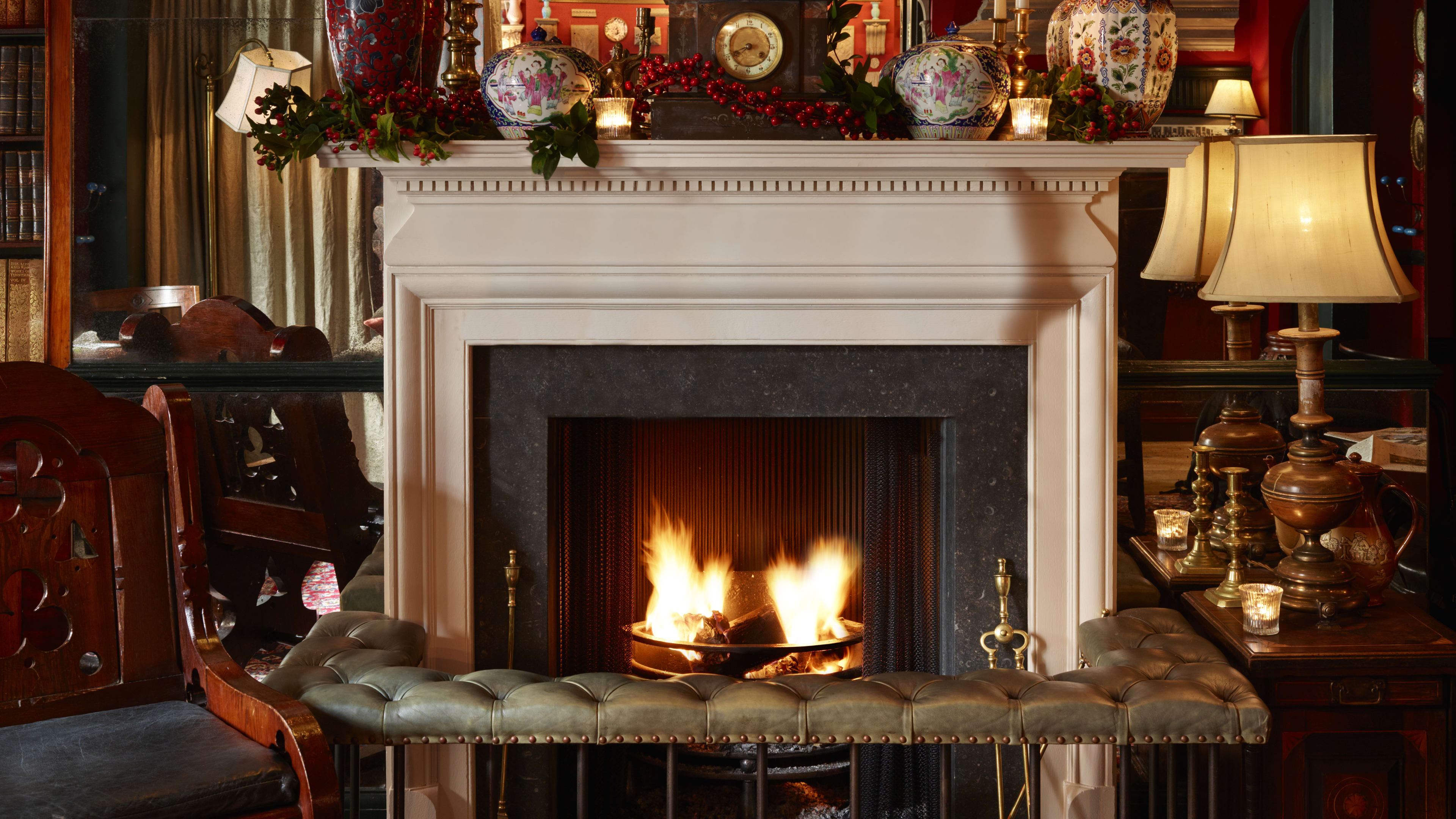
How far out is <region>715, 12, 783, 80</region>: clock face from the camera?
2.38 m

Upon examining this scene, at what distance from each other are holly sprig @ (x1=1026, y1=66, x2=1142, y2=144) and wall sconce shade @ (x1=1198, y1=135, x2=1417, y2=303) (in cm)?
26

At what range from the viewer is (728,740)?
2096 mm

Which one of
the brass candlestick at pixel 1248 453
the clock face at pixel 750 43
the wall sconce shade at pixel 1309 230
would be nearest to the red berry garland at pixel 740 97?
the clock face at pixel 750 43

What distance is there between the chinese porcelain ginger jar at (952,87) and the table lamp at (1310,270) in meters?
0.48

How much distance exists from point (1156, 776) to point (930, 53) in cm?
154

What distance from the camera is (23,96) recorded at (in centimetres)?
296

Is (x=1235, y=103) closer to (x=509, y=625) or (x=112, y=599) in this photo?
(x=509, y=625)

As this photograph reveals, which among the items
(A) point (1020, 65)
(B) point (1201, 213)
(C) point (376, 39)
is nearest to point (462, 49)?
(C) point (376, 39)

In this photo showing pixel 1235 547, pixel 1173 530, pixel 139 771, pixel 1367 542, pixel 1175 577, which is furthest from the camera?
pixel 1173 530

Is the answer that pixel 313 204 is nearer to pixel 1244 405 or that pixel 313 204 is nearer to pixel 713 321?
pixel 713 321

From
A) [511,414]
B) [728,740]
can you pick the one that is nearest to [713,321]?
[511,414]

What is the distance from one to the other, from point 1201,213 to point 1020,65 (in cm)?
58

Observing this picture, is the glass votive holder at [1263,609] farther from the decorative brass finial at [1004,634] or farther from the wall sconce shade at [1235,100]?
the wall sconce shade at [1235,100]

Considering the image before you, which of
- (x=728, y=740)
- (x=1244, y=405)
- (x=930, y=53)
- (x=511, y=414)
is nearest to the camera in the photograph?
(x=728, y=740)
